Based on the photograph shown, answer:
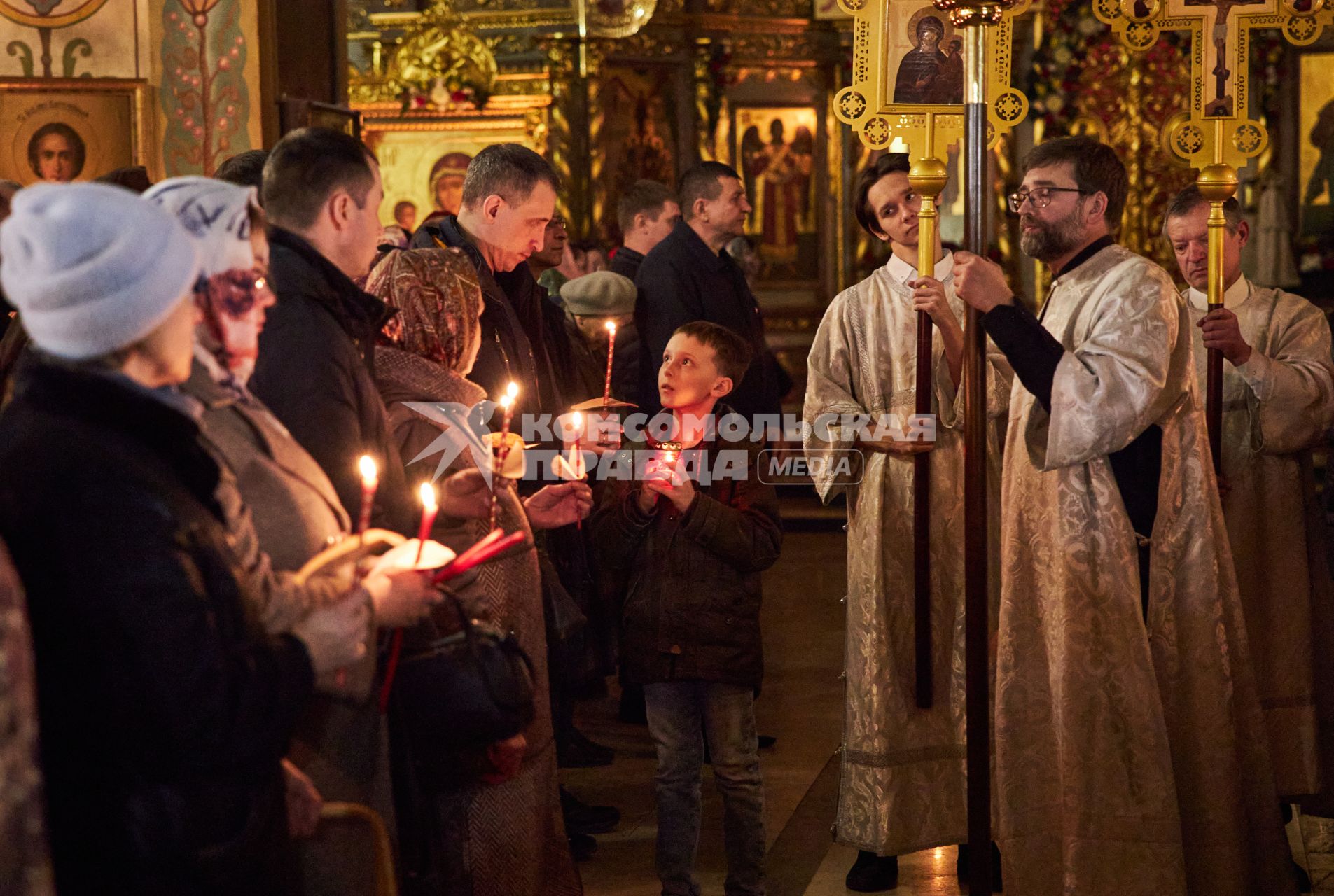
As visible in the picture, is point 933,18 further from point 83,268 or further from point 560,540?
point 83,268

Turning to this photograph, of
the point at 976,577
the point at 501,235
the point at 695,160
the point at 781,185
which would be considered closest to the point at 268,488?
the point at 976,577

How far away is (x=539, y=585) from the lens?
294cm

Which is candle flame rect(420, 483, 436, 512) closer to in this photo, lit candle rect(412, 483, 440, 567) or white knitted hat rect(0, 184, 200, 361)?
lit candle rect(412, 483, 440, 567)

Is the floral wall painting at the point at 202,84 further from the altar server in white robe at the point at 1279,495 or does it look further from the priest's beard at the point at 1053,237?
the altar server in white robe at the point at 1279,495

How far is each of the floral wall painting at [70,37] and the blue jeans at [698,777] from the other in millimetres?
3078

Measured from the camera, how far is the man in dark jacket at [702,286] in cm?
527

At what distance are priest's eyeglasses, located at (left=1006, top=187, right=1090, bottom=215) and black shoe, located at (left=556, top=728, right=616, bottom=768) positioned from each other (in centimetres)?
245

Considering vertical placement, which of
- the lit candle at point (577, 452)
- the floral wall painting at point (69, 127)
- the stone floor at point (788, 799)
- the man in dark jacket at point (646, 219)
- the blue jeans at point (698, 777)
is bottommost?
the stone floor at point (788, 799)

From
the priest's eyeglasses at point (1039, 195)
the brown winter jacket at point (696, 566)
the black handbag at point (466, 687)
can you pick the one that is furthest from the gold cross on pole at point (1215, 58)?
the black handbag at point (466, 687)

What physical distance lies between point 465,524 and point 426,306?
418 mm

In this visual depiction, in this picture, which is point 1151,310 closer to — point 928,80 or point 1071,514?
point 1071,514

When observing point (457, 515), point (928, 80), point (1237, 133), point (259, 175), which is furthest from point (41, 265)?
point (1237, 133)

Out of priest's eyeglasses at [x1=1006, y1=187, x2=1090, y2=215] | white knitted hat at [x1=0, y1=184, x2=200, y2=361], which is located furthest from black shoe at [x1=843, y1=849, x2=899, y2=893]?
white knitted hat at [x1=0, y1=184, x2=200, y2=361]

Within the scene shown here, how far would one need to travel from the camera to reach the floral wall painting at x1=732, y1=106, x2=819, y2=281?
12289 millimetres
